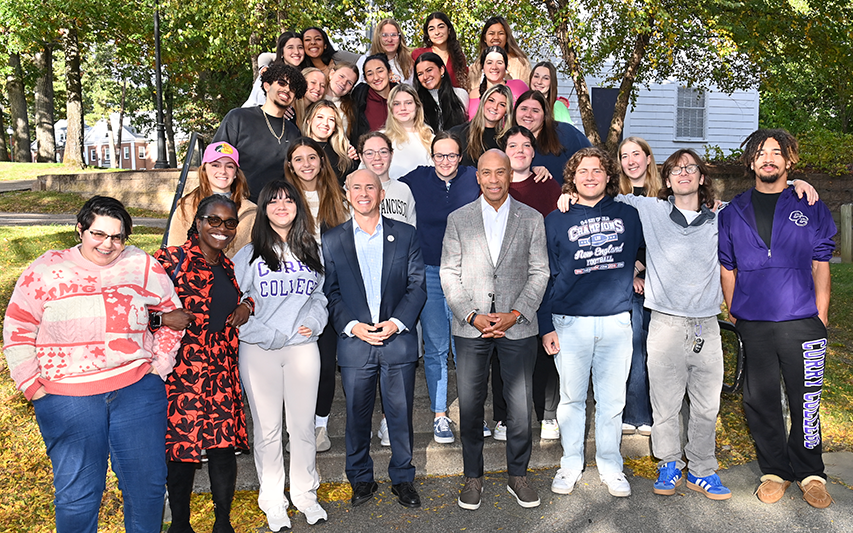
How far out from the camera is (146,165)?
85.1m

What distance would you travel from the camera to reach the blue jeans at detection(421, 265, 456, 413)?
4980 millimetres

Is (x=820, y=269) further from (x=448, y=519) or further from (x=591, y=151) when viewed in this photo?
(x=448, y=519)

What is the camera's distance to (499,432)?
5031 millimetres

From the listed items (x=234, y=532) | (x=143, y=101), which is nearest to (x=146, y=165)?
(x=143, y=101)

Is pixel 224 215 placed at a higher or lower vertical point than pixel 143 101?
lower

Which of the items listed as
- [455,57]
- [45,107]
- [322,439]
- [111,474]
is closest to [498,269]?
[322,439]

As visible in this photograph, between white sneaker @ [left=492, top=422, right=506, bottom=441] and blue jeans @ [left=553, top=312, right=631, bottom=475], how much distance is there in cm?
54

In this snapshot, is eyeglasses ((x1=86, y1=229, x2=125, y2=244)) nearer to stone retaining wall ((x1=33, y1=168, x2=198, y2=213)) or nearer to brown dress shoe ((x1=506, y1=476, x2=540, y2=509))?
brown dress shoe ((x1=506, y1=476, x2=540, y2=509))

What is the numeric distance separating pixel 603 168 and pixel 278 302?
2.35 m

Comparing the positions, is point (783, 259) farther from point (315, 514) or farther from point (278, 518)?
point (278, 518)

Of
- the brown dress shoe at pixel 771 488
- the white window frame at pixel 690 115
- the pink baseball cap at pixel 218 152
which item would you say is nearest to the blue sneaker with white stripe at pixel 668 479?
the brown dress shoe at pixel 771 488

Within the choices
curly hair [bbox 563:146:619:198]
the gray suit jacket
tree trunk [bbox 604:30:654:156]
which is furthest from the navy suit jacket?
tree trunk [bbox 604:30:654:156]

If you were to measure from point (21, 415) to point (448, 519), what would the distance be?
11.6ft

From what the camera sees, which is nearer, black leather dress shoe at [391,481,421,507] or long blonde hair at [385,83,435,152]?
black leather dress shoe at [391,481,421,507]
